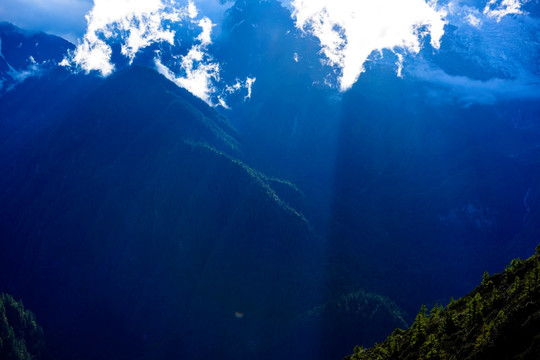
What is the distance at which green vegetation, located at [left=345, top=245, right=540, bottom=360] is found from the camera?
168ft

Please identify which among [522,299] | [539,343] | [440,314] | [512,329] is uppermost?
[440,314]

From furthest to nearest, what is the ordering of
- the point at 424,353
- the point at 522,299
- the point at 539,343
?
the point at 424,353, the point at 522,299, the point at 539,343

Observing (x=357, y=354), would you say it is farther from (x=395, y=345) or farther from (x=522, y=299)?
→ (x=522, y=299)

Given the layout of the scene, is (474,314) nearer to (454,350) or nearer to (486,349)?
(454,350)

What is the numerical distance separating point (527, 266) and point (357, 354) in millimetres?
40119

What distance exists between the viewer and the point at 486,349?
52.9 meters

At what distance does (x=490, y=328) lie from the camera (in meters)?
56.6

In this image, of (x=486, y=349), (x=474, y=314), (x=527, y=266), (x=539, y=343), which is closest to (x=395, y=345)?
(x=474, y=314)

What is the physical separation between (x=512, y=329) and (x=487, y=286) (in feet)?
120

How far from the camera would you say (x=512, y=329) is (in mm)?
52719

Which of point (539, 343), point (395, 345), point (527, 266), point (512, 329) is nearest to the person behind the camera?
point (539, 343)

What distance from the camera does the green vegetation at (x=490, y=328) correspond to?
51344 millimetres

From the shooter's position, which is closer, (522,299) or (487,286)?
(522,299)

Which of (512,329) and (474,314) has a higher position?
(474,314)
